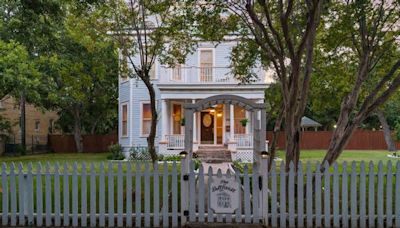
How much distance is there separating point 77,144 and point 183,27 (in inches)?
979

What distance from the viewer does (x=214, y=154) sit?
21.7 m

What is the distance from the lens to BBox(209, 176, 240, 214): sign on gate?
7344mm

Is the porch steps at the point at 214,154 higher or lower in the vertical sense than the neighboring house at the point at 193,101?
lower

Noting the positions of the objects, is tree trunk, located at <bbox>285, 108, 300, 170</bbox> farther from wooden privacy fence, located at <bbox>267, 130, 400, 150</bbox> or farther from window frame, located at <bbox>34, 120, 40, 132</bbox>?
window frame, located at <bbox>34, 120, 40, 132</bbox>

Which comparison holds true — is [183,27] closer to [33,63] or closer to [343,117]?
[343,117]

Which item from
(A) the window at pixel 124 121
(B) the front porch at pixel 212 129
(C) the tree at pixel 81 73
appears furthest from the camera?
(A) the window at pixel 124 121

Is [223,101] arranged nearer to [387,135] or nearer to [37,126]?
[387,135]

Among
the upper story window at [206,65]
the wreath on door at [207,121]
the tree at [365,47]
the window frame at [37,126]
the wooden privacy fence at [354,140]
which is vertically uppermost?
the upper story window at [206,65]

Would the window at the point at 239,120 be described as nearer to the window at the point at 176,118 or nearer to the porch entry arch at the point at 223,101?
the window at the point at 176,118

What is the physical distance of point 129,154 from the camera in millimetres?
23078

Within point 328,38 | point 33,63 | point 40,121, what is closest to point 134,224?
point 328,38

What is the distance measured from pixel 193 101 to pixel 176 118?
2.20m

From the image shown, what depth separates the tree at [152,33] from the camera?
10.9 meters

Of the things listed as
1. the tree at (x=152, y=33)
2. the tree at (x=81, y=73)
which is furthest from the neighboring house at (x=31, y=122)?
the tree at (x=152, y=33)
